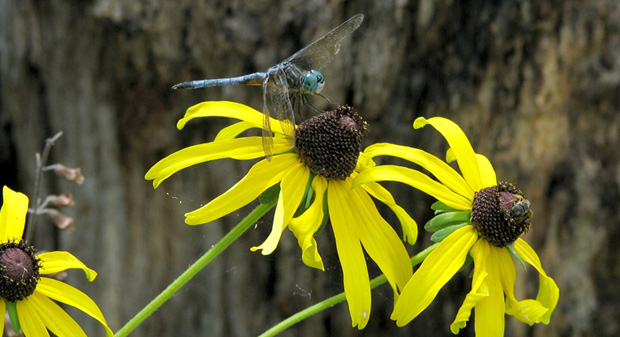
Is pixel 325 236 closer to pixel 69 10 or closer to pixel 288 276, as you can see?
pixel 288 276

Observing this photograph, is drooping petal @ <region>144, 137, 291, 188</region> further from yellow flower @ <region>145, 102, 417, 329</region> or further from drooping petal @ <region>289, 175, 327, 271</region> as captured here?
drooping petal @ <region>289, 175, 327, 271</region>

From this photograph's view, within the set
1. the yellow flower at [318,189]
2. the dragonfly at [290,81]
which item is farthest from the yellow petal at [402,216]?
the dragonfly at [290,81]

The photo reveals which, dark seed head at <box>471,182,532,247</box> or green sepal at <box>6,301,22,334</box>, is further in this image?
dark seed head at <box>471,182,532,247</box>

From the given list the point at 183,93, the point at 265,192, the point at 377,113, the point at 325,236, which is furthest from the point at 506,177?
the point at 265,192

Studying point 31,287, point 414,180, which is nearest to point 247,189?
point 414,180

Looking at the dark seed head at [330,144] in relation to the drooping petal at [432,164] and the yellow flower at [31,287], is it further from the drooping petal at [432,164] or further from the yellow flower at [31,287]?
the yellow flower at [31,287]

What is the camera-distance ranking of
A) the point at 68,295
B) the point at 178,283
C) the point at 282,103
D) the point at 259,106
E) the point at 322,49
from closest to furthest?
the point at 178,283 → the point at 68,295 → the point at 282,103 → the point at 322,49 → the point at 259,106

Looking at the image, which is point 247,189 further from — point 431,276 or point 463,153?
point 463,153

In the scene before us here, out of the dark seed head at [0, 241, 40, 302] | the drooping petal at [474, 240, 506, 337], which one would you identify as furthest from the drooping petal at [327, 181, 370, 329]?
the dark seed head at [0, 241, 40, 302]
